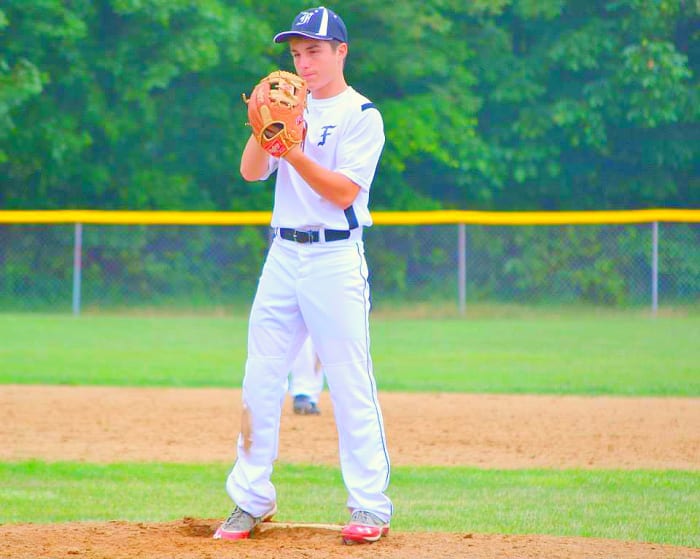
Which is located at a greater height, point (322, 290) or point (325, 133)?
point (325, 133)

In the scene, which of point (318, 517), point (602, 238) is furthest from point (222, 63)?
point (318, 517)

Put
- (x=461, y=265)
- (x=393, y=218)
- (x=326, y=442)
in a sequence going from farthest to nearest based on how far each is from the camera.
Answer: (x=461, y=265), (x=393, y=218), (x=326, y=442)

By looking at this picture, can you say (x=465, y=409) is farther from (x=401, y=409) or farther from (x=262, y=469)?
(x=262, y=469)

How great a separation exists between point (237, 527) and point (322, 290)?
3.29ft

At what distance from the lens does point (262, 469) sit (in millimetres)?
4520

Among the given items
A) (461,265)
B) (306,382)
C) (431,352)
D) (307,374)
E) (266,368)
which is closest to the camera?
(266,368)

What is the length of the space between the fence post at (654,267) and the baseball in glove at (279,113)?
14.5 meters

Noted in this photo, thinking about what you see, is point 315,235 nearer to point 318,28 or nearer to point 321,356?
point 321,356

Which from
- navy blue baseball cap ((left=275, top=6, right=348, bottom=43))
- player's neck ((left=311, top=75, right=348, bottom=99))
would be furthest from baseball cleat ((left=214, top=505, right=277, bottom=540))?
navy blue baseball cap ((left=275, top=6, right=348, bottom=43))

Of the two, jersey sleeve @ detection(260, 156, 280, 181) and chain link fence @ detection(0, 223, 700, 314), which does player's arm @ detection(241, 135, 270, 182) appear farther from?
chain link fence @ detection(0, 223, 700, 314)

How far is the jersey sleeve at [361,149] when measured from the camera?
14.3 ft

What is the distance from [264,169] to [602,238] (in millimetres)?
14950

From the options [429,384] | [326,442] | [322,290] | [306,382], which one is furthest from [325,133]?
[429,384]

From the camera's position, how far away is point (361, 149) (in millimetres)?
4395
